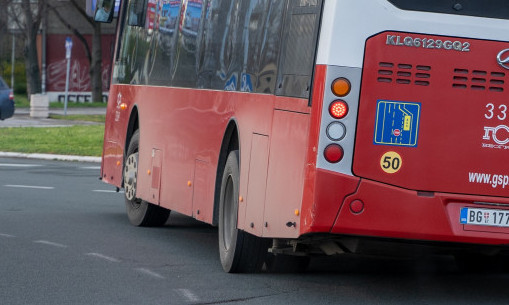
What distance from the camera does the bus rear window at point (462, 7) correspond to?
830 centimetres

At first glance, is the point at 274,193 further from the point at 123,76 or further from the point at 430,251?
the point at 123,76

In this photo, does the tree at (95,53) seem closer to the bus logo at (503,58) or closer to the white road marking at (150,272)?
the white road marking at (150,272)

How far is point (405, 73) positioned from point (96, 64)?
51.0 metres

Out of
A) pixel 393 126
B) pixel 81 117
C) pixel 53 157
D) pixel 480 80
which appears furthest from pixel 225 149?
pixel 81 117

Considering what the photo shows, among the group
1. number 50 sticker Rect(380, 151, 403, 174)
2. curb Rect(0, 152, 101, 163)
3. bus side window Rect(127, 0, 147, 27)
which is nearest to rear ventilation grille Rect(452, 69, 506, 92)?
number 50 sticker Rect(380, 151, 403, 174)

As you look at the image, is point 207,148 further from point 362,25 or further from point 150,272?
point 362,25

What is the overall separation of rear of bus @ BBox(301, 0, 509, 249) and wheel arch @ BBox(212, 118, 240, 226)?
2.23m

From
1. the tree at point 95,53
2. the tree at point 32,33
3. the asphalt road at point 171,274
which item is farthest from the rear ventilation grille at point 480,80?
the tree at point 95,53

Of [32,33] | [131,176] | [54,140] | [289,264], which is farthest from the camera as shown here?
[32,33]

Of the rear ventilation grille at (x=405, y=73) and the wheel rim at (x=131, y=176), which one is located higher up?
the rear ventilation grille at (x=405, y=73)

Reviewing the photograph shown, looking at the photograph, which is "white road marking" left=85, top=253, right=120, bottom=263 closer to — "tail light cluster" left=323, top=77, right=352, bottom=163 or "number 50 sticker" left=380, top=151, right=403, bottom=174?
"tail light cluster" left=323, top=77, right=352, bottom=163

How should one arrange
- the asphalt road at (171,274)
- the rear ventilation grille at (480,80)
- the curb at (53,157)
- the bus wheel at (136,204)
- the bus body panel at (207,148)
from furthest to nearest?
the curb at (53,157)
the bus wheel at (136,204)
the asphalt road at (171,274)
the bus body panel at (207,148)
the rear ventilation grille at (480,80)

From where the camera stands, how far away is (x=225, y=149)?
10.7m

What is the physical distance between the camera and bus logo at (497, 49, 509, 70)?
27.5 ft
